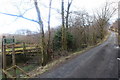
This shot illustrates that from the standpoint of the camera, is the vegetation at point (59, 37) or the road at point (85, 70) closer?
the road at point (85, 70)

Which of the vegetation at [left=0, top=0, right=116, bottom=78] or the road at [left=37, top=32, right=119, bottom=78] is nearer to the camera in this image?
the road at [left=37, top=32, right=119, bottom=78]

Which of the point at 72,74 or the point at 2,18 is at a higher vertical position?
the point at 2,18

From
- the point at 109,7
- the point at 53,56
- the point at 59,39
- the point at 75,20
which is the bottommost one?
the point at 53,56

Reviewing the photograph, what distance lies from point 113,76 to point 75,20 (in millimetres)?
13252

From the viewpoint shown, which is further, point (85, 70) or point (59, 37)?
point (59, 37)

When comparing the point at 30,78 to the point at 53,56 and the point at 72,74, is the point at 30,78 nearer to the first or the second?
the point at 72,74

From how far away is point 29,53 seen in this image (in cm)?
1255

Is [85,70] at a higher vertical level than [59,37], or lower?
lower

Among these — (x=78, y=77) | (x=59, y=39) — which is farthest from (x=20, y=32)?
(x=78, y=77)

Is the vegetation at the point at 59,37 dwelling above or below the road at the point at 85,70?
above

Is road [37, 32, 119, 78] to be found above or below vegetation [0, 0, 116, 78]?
below

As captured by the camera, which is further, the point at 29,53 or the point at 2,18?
the point at 29,53

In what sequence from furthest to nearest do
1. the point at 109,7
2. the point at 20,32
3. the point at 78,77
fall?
the point at 109,7 < the point at 20,32 < the point at 78,77

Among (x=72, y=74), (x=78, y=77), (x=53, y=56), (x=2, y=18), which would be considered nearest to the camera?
(x=78, y=77)
